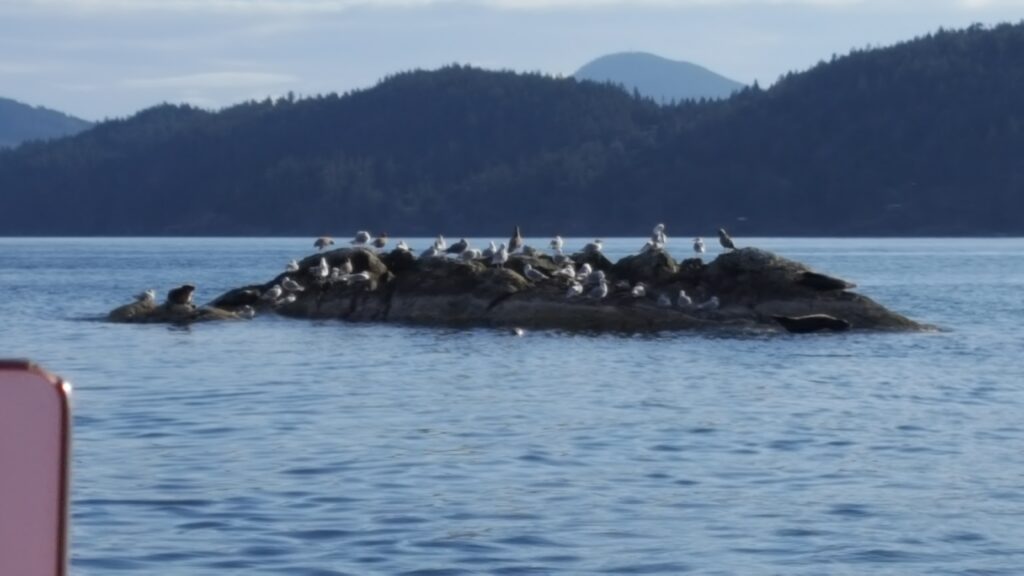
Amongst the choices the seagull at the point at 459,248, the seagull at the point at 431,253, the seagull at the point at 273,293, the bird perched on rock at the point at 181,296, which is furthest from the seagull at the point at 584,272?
the bird perched on rock at the point at 181,296

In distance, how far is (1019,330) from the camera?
38.2 meters

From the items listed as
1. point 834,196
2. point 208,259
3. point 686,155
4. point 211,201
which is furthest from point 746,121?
point 208,259

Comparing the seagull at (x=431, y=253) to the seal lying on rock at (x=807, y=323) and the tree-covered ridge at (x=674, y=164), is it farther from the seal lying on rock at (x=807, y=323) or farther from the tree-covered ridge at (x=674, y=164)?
the tree-covered ridge at (x=674, y=164)

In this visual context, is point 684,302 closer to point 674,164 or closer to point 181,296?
point 181,296

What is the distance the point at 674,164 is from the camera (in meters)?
171

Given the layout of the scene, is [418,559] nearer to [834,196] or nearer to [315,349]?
[315,349]

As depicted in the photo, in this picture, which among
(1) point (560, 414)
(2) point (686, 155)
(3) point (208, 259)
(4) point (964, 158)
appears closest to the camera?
(1) point (560, 414)

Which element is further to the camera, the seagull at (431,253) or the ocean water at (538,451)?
the seagull at (431,253)

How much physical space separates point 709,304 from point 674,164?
139 m

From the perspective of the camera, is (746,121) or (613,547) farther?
(746,121)

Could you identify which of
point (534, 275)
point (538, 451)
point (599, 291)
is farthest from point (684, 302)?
point (538, 451)

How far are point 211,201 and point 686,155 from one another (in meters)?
53.9

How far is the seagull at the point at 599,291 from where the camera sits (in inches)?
1328

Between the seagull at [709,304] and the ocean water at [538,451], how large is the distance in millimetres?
917
